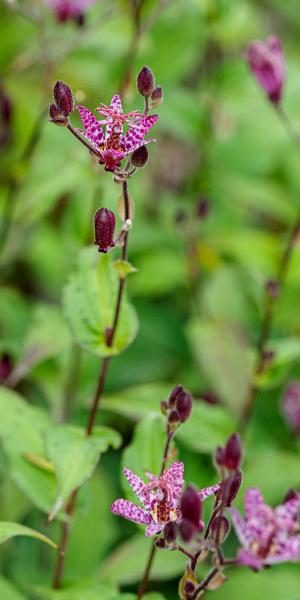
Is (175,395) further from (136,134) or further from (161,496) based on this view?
(136,134)

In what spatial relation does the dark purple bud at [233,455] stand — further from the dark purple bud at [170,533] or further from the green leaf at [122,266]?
the green leaf at [122,266]

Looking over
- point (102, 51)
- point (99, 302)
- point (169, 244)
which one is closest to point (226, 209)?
point (169, 244)

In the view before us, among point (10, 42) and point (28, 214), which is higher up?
point (10, 42)

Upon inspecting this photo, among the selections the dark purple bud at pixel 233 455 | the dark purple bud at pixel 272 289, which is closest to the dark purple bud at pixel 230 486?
the dark purple bud at pixel 233 455

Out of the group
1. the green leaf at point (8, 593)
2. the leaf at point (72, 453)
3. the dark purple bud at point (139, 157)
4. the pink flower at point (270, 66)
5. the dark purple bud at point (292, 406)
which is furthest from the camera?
the dark purple bud at point (292, 406)

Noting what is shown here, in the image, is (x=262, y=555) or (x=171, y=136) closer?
(x=262, y=555)

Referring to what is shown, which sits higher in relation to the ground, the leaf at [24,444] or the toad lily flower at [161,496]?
the toad lily flower at [161,496]

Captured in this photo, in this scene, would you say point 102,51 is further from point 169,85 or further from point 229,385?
point 229,385
